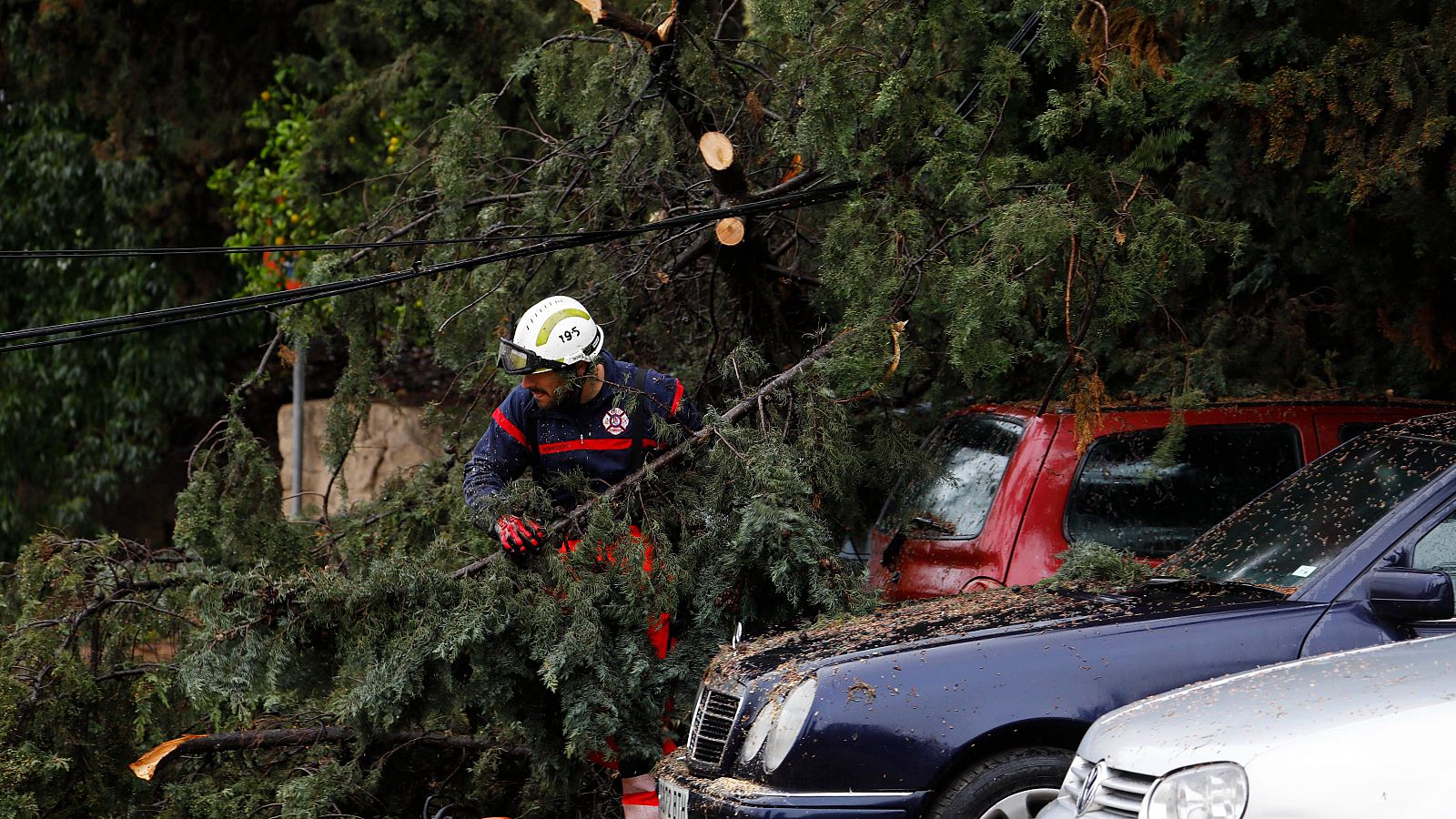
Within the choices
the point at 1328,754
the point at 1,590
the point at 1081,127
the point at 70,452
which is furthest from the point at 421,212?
the point at 70,452

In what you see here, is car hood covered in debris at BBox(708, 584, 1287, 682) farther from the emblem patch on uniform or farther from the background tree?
the emblem patch on uniform

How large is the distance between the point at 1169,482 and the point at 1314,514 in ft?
4.35

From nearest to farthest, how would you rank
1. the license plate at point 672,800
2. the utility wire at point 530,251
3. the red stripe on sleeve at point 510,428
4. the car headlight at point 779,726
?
1. the car headlight at point 779,726
2. the license plate at point 672,800
3. the red stripe on sleeve at point 510,428
4. the utility wire at point 530,251

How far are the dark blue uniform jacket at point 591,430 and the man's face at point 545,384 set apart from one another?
82 millimetres

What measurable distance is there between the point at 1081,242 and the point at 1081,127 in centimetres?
82

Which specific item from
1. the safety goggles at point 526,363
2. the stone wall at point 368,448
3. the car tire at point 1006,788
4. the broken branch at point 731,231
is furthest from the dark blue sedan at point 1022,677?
the stone wall at point 368,448

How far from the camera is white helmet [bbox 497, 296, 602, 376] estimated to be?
566 cm

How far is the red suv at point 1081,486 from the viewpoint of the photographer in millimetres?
5551

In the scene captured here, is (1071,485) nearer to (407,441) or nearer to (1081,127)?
(1081,127)

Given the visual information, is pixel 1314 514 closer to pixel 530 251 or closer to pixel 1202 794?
pixel 1202 794

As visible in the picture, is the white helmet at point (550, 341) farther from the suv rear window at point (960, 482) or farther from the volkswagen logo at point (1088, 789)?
the volkswagen logo at point (1088, 789)

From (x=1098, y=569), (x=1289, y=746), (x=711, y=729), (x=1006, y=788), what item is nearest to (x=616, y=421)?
(x=711, y=729)

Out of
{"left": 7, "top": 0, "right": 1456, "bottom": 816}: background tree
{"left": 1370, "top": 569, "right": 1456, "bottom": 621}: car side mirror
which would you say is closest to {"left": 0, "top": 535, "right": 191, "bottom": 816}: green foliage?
{"left": 7, "top": 0, "right": 1456, "bottom": 816}: background tree

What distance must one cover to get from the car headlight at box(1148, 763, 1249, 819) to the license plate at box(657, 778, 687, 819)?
5.17ft
